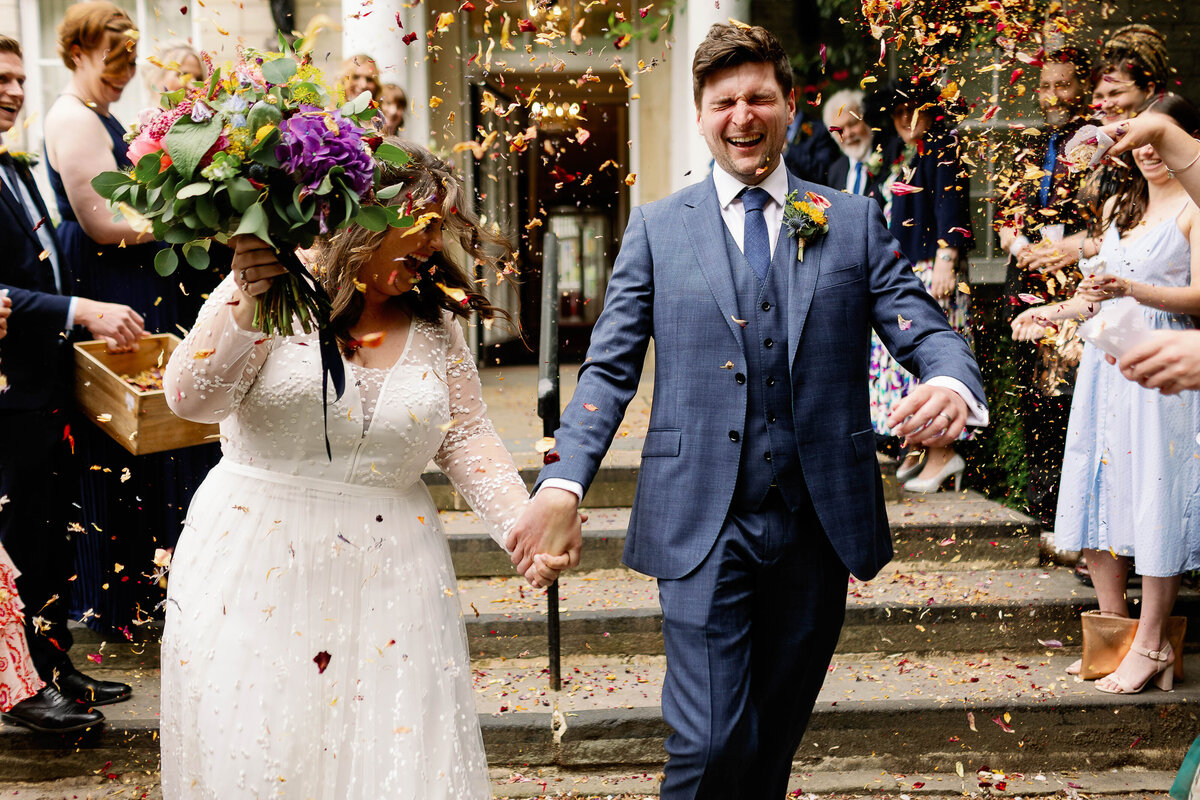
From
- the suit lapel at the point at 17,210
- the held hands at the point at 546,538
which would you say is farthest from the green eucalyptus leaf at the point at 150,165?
the suit lapel at the point at 17,210

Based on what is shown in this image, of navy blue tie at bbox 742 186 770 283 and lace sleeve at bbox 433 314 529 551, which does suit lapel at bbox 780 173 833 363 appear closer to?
navy blue tie at bbox 742 186 770 283

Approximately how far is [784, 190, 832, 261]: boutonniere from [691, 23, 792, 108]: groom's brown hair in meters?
0.29

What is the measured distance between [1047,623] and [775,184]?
293 centimetres

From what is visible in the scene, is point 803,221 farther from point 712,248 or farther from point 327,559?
point 327,559

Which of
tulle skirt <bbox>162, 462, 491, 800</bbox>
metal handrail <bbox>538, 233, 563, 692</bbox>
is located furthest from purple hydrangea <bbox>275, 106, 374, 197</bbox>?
metal handrail <bbox>538, 233, 563, 692</bbox>

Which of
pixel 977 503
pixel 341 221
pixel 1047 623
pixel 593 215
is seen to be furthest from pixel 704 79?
pixel 593 215

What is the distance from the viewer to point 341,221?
2.15m

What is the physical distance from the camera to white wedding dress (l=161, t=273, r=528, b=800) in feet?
7.46

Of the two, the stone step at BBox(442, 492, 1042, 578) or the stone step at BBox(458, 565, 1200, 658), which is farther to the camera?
the stone step at BBox(442, 492, 1042, 578)

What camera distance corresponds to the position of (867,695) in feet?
14.1

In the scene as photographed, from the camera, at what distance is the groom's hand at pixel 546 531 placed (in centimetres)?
254

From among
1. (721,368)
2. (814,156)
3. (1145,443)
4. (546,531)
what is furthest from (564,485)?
(814,156)

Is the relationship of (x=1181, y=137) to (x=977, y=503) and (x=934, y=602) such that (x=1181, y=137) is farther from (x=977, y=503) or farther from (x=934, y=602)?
(x=977, y=503)

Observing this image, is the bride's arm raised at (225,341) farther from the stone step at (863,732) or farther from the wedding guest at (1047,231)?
the wedding guest at (1047,231)
